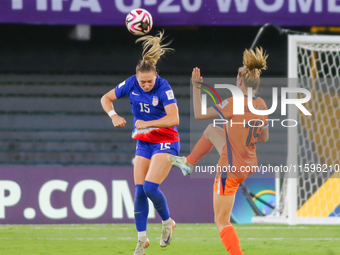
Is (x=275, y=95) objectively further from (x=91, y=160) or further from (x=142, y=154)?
(x=142, y=154)

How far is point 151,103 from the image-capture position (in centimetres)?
484

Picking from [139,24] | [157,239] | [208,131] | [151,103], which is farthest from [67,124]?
[208,131]

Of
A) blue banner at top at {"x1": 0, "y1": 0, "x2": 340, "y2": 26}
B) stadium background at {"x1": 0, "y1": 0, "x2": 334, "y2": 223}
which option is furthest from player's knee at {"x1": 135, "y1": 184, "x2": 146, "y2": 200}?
stadium background at {"x1": 0, "y1": 0, "x2": 334, "y2": 223}

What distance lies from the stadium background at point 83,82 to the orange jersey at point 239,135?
4.81 m

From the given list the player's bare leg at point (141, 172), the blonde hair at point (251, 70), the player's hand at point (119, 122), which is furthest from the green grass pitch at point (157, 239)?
the blonde hair at point (251, 70)

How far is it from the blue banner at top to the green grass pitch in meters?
2.88

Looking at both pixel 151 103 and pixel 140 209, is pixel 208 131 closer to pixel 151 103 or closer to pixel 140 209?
pixel 151 103

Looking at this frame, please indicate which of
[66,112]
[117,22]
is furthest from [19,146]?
[117,22]

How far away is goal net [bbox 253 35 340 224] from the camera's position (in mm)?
7078

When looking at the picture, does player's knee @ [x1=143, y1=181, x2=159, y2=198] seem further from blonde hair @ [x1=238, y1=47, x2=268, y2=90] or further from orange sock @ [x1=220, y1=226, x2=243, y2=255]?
blonde hair @ [x1=238, y1=47, x2=268, y2=90]

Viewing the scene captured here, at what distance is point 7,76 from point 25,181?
2.06 metres

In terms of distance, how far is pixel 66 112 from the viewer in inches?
358

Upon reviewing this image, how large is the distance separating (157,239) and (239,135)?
2.65m

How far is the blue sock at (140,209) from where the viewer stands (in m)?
4.95
